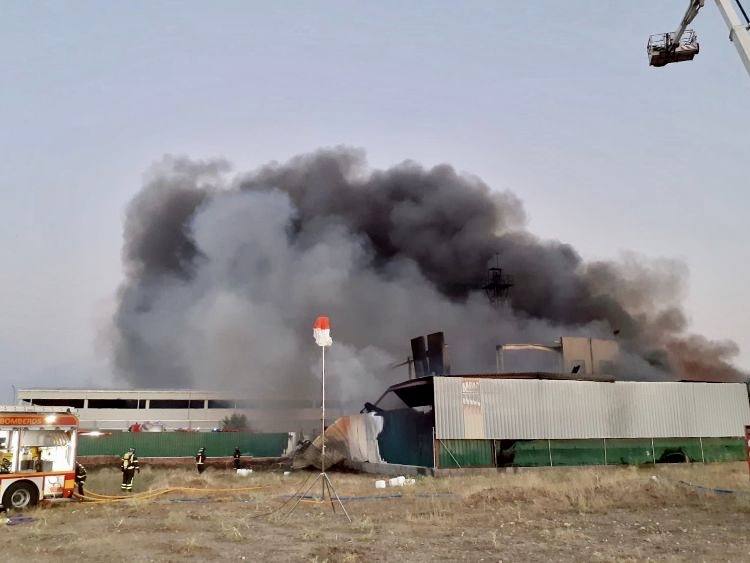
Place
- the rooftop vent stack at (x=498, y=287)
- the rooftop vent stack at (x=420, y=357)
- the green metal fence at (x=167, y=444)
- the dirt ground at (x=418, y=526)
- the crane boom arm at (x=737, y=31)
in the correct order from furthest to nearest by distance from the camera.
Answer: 1. the rooftop vent stack at (x=498, y=287)
2. the green metal fence at (x=167, y=444)
3. the rooftop vent stack at (x=420, y=357)
4. the crane boom arm at (x=737, y=31)
5. the dirt ground at (x=418, y=526)

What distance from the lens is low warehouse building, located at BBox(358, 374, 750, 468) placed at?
25.9 m

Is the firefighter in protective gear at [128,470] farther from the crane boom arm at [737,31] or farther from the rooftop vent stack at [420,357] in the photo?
the crane boom arm at [737,31]

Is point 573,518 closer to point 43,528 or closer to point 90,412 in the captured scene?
point 43,528

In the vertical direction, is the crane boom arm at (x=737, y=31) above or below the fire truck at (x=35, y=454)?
above

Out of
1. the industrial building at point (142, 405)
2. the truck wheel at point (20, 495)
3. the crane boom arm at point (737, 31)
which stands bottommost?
the truck wheel at point (20, 495)

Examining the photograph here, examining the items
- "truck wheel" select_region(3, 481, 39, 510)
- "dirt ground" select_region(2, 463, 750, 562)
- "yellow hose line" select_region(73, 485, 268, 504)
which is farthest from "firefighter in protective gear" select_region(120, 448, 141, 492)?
"truck wheel" select_region(3, 481, 39, 510)

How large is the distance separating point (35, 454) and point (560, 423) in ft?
65.9

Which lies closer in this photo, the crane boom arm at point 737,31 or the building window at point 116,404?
the crane boom arm at point 737,31

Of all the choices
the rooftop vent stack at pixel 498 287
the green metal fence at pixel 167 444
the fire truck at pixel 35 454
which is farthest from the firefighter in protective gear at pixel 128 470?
the rooftop vent stack at pixel 498 287

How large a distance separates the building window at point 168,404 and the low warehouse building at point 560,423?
5199cm

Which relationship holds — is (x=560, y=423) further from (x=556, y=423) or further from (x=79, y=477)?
(x=79, y=477)

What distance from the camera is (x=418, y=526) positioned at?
13.6 metres

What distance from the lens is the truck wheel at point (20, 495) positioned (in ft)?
53.0

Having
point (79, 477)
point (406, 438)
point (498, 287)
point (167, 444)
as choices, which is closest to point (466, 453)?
point (406, 438)
